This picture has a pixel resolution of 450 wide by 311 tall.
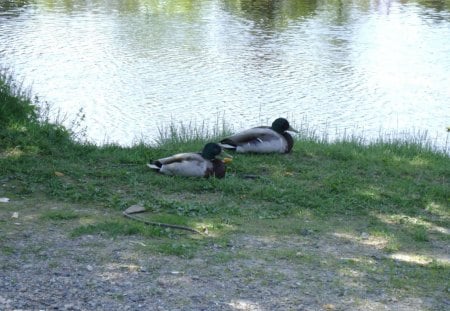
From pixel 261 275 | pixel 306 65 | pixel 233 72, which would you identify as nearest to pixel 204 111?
pixel 233 72

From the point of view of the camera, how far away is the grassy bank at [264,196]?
6.58m

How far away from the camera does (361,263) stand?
20.8ft

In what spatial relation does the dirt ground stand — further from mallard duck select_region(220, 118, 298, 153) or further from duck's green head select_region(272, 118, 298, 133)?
duck's green head select_region(272, 118, 298, 133)

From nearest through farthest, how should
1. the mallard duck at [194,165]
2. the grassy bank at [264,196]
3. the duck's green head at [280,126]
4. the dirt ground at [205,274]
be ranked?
the dirt ground at [205,274], the grassy bank at [264,196], the mallard duck at [194,165], the duck's green head at [280,126]

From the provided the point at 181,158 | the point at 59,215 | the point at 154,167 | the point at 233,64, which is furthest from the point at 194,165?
the point at 233,64

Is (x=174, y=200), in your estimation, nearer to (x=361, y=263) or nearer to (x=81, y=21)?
(x=361, y=263)

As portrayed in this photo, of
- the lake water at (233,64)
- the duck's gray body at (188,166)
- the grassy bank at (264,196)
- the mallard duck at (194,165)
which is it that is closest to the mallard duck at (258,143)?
the grassy bank at (264,196)

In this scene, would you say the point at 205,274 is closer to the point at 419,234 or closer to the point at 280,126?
the point at 419,234

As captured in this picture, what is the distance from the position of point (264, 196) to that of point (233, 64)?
12.6 metres

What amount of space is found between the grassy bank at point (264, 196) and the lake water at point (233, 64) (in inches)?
122

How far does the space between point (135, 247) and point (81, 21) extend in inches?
850

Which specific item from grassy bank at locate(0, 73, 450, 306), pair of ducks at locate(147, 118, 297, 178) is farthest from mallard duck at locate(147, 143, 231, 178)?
grassy bank at locate(0, 73, 450, 306)

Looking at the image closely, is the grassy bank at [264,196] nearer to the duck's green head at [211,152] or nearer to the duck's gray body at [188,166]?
the duck's gray body at [188,166]

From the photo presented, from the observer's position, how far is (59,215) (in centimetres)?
721
